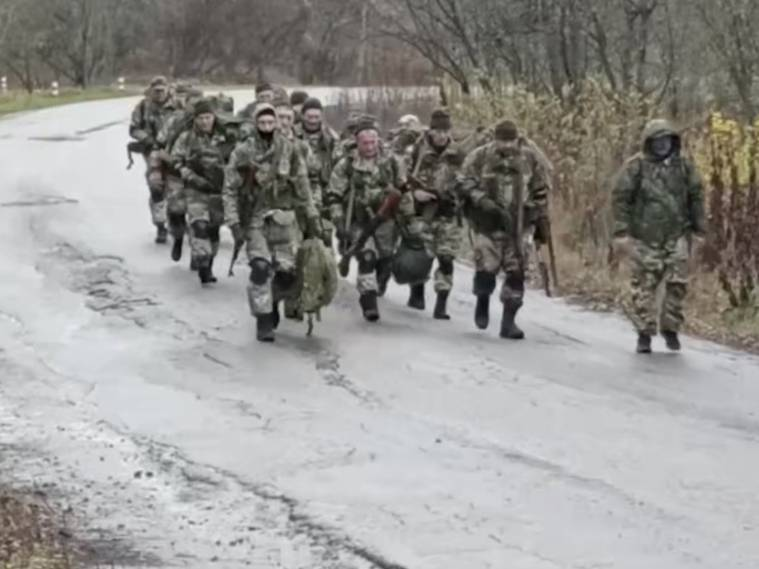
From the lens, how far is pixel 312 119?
51.7 feet

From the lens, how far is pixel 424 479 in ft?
29.7

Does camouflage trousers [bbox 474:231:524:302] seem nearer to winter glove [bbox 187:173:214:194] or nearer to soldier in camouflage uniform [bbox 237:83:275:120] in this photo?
soldier in camouflage uniform [bbox 237:83:275:120]

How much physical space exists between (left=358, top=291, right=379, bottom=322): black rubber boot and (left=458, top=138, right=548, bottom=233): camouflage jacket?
1099mm

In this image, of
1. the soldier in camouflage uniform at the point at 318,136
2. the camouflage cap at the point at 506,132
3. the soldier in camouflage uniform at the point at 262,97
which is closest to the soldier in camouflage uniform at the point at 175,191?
the soldier in camouflage uniform at the point at 262,97

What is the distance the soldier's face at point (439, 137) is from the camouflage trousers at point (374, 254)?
844 mm

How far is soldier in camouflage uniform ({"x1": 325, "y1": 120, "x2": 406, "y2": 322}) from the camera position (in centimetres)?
1459

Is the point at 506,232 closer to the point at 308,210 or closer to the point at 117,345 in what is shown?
the point at 308,210

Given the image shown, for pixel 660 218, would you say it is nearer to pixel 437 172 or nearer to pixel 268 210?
pixel 437 172

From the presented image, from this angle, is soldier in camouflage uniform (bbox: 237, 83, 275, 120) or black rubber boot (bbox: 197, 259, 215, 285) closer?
black rubber boot (bbox: 197, 259, 215, 285)

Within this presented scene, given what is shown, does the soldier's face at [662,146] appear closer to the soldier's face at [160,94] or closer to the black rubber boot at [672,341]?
the black rubber boot at [672,341]

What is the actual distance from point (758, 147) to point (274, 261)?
5.37 m

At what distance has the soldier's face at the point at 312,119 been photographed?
15.7 m

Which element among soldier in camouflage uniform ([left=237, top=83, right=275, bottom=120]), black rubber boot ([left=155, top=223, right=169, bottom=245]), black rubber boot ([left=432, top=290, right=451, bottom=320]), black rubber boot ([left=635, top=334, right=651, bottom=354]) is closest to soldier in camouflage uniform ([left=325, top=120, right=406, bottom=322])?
black rubber boot ([left=432, top=290, right=451, bottom=320])

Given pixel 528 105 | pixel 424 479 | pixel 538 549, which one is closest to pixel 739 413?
pixel 424 479
